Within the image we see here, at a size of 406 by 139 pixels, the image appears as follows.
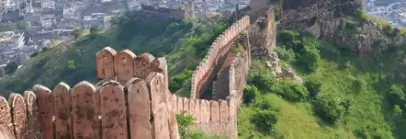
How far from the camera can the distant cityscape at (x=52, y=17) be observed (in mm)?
85250

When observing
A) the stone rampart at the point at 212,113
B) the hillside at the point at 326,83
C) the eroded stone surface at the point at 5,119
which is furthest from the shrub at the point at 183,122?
the hillside at the point at 326,83

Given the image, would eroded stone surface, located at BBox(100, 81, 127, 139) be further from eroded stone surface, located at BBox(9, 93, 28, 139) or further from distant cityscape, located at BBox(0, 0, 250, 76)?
distant cityscape, located at BBox(0, 0, 250, 76)

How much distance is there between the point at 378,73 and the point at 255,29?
21.4 feet

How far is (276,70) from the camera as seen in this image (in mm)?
30016

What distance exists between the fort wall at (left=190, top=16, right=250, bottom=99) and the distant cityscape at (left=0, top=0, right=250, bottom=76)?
49.9 m

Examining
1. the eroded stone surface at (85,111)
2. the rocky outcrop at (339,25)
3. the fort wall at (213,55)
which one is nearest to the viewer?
the eroded stone surface at (85,111)

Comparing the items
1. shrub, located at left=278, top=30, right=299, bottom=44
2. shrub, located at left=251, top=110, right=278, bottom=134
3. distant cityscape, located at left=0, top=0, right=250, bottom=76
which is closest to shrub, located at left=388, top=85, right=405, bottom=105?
shrub, located at left=278, top=30, right=299, bottom=44

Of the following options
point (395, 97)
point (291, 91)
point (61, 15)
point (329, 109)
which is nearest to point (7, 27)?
point (61, 15)

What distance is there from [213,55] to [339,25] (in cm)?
818

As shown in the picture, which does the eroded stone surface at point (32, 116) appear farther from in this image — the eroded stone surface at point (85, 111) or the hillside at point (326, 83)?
the hillside at point (326, 83)

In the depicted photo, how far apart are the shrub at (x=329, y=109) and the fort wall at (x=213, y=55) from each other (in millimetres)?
3911

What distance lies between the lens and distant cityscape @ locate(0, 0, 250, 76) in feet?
280

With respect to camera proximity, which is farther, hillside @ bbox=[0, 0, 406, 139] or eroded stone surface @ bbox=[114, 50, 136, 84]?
hillside @ bbox=[0, 0, 406, 139]

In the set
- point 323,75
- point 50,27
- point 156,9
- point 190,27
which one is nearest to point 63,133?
point 323,75
